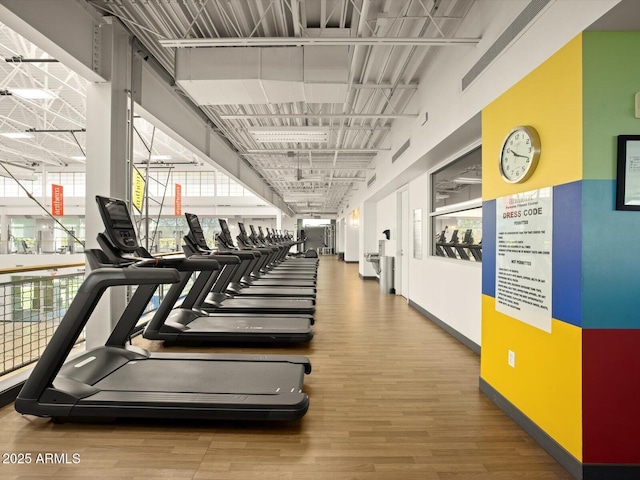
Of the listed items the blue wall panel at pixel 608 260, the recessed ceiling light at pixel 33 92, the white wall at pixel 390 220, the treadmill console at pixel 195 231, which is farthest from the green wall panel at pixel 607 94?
the recessed ceiling light at pixel 33 92

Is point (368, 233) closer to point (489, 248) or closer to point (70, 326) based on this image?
point (489, 248)

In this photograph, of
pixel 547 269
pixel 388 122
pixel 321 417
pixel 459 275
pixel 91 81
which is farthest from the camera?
pixel 388 122

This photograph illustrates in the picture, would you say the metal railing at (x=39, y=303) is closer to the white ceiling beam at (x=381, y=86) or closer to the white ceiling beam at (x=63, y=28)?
the white ceiling beam at (x=63, y=28)

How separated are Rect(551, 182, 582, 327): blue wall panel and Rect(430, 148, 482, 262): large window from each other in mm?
2136

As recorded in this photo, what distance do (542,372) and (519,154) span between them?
150 centimetres

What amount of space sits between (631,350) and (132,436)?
3083 mm

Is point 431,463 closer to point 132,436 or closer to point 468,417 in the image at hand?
point 468,417

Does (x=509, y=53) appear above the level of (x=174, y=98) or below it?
below

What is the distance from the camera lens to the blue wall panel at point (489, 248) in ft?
10.2

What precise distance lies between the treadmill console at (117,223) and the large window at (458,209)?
12.1ft

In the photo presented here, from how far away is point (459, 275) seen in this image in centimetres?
495

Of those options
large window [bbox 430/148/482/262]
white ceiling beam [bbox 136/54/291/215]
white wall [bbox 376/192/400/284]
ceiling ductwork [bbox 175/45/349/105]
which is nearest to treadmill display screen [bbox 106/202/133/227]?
ceiling ductwork [bbox 175/45/349/105]

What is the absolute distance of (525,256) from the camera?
263 centimetres

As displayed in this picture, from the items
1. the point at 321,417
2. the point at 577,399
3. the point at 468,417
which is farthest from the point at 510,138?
the point at 321,417
